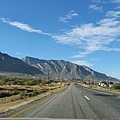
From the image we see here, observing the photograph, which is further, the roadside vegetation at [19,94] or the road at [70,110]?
the roadside vegetation at [19,94]

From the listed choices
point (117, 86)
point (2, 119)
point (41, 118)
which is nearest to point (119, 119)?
point (41, 118)

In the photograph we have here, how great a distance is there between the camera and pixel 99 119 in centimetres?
1041

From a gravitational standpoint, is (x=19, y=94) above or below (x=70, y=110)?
below

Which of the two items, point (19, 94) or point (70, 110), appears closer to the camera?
point (70, 110)

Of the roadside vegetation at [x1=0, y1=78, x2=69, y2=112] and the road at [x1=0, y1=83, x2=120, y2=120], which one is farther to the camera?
the roadside vegetation at [x1=0, y1=78, x2=69, y2=112]

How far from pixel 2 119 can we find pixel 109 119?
13.8 feet

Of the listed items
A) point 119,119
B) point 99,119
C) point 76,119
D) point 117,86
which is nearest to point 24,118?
point 76,119

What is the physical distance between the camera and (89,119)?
1034 centimetres

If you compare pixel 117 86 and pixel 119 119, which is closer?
pixel 119 119

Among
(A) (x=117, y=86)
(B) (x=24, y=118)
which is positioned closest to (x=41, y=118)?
(B) (x=24, y=118)

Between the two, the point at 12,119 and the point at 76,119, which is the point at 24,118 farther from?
the point at 76,119

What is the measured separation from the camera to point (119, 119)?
1057 cm

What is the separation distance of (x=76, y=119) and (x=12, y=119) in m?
2.48

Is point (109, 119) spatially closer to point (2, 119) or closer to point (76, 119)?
point (76, 119)
